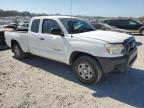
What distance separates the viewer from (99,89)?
5.18 metres

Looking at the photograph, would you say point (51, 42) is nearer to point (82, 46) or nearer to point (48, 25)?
point (48, 25)

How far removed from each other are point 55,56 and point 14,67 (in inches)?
76.8

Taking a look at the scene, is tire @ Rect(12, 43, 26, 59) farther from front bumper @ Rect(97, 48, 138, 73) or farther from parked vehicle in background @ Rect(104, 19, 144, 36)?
parked vehicle in background @ Rect(104, 19, 144, 36)

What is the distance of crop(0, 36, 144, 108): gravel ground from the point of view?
4458mm

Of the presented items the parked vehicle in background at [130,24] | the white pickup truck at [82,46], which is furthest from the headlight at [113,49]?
the parked vehicle in background at [130,24]

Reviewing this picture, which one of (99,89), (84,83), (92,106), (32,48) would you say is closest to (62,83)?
(84,83)

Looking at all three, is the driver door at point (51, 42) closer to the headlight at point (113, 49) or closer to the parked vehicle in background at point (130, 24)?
the headlight at point (113, 49)

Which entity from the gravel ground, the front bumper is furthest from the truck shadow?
the front bumper

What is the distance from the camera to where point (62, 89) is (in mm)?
5227

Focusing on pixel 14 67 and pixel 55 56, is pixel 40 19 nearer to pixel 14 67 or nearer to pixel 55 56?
pixel 55 56

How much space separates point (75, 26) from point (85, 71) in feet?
4.94

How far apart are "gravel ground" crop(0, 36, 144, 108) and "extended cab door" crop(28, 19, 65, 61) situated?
647mm

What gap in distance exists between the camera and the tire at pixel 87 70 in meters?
5.09

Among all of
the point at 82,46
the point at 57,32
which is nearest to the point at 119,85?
the point at 82,46
